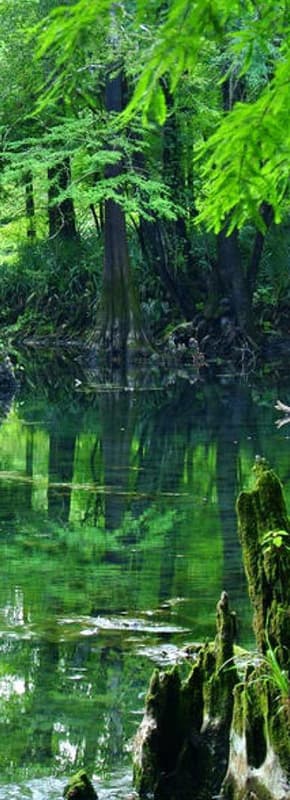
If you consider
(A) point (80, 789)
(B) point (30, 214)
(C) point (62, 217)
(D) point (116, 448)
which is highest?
(B) point (30, 214)

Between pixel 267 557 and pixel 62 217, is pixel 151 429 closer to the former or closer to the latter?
pixel 267 557

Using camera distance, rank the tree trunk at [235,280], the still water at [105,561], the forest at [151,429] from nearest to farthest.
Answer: the forest at [151,429] → the still water at [105,561] → the tree trunk at [235,280]

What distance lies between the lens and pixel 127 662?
27.4ft

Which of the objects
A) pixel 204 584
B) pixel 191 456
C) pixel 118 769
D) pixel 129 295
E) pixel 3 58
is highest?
pixel 3 58

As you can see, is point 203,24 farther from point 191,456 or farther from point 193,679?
point 191,456

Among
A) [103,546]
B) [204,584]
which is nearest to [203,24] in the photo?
[204,584]

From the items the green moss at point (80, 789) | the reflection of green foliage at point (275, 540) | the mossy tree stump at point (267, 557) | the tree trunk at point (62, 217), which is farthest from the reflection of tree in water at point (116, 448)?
the tree trunk at point (62, 217)

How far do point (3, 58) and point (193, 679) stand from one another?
28.0 meters

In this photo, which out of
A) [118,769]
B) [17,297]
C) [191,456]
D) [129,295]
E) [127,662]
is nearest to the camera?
[118,769]

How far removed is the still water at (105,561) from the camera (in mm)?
7297

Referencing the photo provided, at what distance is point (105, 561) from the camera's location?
11586 millimetres

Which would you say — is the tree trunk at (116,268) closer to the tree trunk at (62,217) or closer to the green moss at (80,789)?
the tree trunk at (62,217)

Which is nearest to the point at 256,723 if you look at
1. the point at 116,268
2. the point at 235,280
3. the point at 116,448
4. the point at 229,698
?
the point at 229,698

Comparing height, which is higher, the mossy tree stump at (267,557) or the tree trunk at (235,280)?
the tree trunk at (235,280)
